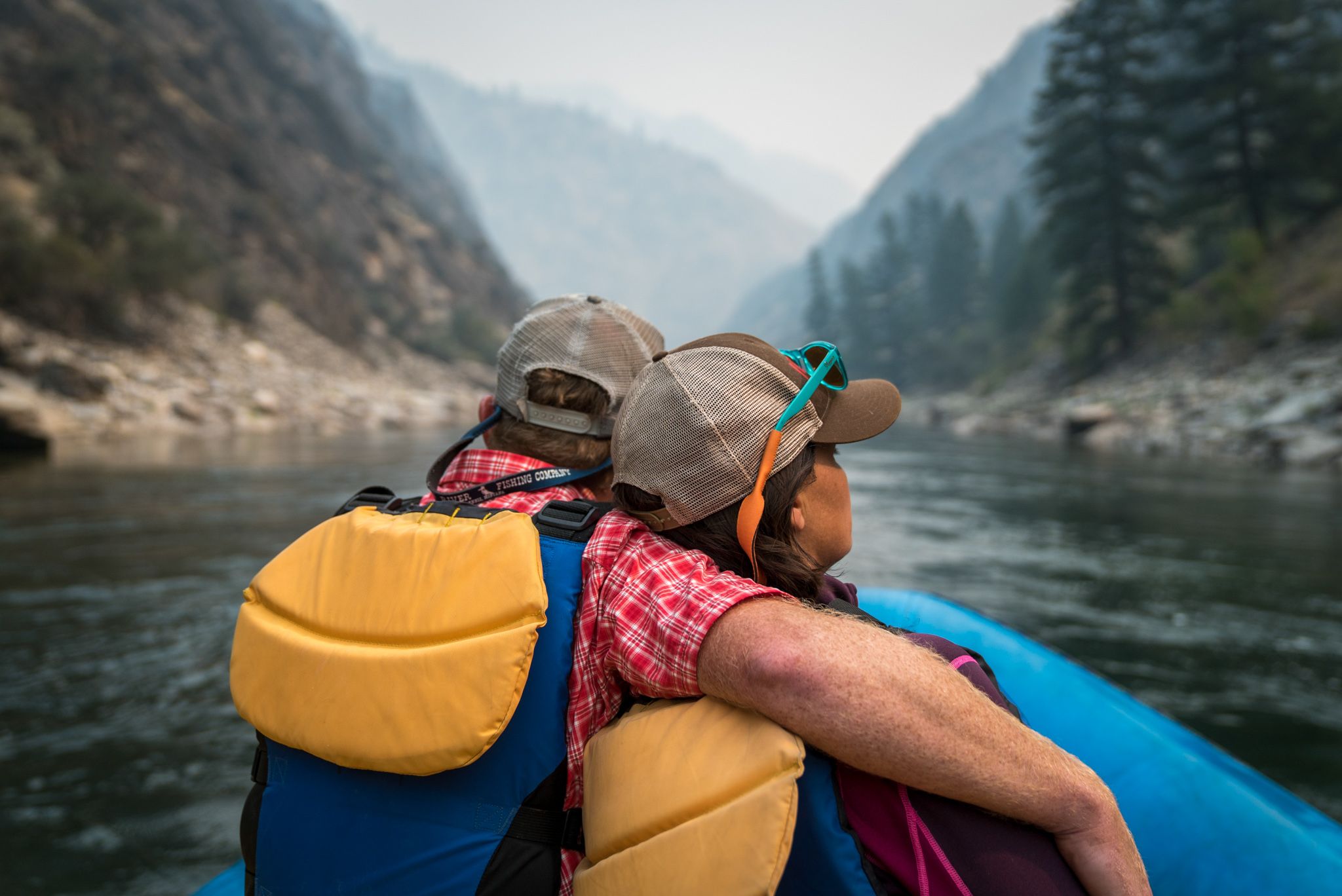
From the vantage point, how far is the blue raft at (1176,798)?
5.68ft

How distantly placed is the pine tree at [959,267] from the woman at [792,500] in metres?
56.7

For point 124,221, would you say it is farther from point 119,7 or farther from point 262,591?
point 262,591

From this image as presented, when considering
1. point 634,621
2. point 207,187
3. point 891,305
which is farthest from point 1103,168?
point 207,187

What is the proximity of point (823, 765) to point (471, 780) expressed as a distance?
1.76 ft

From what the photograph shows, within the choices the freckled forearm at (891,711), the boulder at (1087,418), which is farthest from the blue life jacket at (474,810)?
the boulder at (1087,418)

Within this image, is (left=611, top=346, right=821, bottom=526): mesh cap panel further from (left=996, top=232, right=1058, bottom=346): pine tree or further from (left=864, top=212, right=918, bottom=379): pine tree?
(left=864, top=212, right=918, bottom=379): pine tree

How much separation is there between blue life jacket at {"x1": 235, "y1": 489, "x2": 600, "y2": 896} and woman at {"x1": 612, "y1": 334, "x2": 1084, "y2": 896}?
19cm

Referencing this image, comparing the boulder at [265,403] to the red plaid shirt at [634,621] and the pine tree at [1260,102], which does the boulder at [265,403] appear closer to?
the red plaid shirt at [634,621]

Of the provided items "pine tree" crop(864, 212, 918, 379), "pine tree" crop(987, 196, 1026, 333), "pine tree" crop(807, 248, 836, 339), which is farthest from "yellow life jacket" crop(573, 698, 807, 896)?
"pine tree" crop(807, 248, 836, 339)

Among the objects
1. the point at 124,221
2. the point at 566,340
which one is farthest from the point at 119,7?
the point at 566,340

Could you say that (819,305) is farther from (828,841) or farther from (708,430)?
(828,841)

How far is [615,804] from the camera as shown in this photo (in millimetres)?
1076

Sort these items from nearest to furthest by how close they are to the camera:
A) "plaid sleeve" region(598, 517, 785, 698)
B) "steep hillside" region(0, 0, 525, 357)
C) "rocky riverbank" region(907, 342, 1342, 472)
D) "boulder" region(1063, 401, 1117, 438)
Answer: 1. "plaid sleeve" region(598, 517, 785, 698)
2. "rocky riverbank" region(907, 342, 1342, 472)
3. "boulder" region(1063, 401, 1117, 438)
4. "steep hillside" region(0, 0, 525, 357)

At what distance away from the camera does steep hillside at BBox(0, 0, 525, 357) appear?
2005 cm
